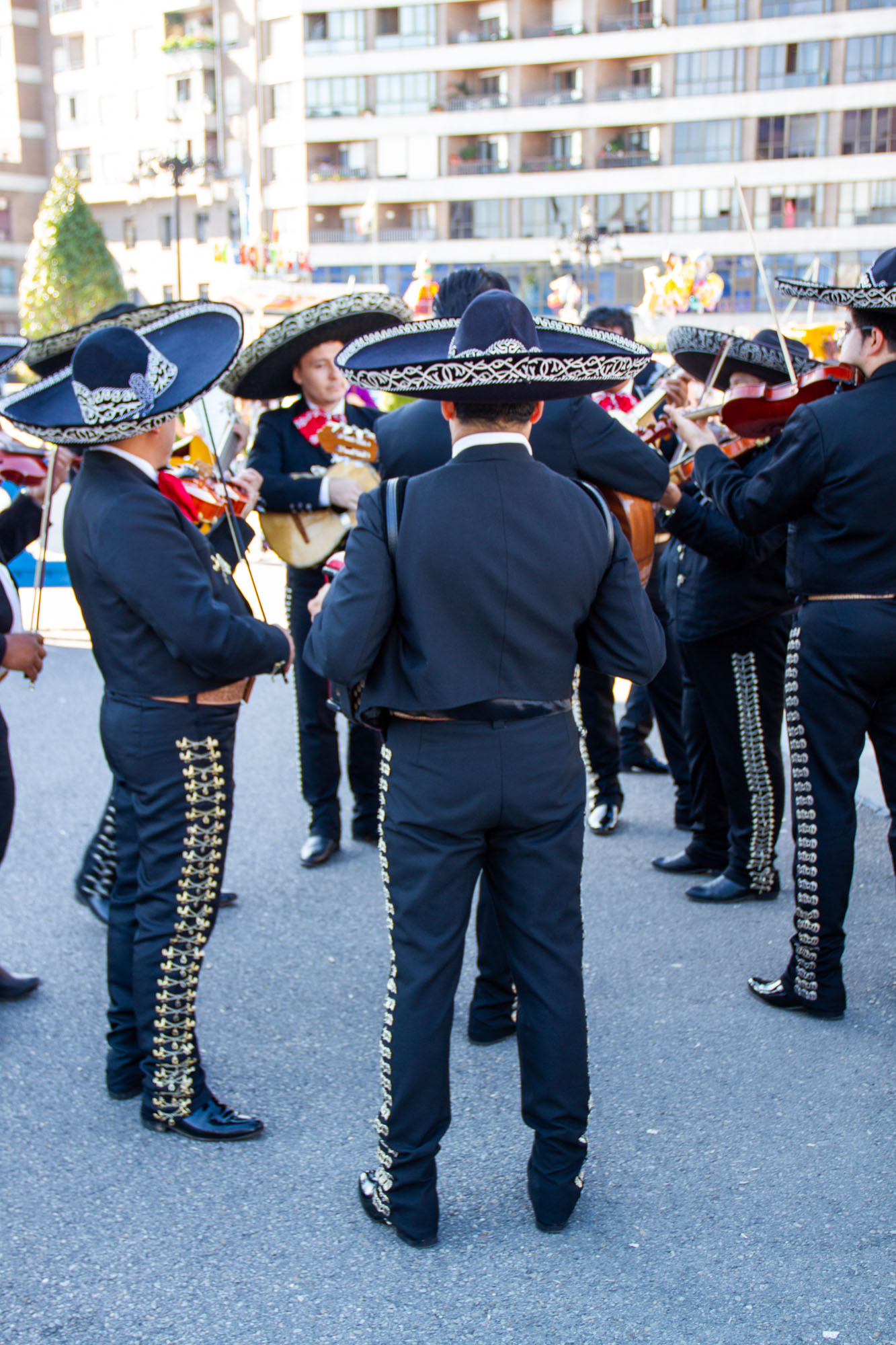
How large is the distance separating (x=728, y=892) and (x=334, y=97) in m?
55.0

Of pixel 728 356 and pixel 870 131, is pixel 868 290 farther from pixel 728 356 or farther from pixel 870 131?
pixel 870 131

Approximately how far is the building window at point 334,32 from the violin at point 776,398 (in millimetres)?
54900

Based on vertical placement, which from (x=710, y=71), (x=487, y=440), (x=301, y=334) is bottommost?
(x=487, y=440)

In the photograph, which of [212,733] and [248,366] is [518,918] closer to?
[212,733]

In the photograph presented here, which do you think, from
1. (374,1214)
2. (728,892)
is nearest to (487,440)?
(374,1214)

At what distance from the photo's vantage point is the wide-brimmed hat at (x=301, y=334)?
443 centimetres

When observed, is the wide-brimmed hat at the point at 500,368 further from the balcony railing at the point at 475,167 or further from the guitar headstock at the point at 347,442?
the balcony railing at the point at 475,167

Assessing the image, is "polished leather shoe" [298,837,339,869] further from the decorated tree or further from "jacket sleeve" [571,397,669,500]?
the decorated tree

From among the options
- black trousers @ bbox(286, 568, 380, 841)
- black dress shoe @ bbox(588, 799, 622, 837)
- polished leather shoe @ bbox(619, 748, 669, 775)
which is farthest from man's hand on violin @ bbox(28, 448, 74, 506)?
polished leather shoe @ bbox(619, 748, 669, 775)

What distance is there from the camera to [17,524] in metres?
3.98

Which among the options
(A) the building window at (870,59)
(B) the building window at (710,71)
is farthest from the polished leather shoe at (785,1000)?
(B) the building window at (710,71)

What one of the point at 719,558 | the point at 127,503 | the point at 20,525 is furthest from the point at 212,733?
the point at 719,558

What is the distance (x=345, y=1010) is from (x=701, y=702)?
1.76 m

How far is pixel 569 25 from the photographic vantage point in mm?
49469
